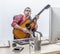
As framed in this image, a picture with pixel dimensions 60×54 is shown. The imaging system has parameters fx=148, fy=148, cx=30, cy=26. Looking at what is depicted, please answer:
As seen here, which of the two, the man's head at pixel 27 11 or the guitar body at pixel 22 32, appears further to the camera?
the man's head at pixel 27 11

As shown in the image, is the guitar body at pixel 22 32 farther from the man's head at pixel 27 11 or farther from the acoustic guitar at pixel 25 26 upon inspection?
the man's head at pixel 27 11

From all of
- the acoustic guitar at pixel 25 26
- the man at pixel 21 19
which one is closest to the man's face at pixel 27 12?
the man at pixel 21 19

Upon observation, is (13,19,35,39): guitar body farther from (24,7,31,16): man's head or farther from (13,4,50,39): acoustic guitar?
(24,7,31,16): man's head

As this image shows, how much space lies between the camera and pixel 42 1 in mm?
1989

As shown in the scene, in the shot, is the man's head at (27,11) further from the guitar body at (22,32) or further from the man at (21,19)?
the guitar body at (22,32)

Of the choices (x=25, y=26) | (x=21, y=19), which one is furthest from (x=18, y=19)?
(x=25, y=26)

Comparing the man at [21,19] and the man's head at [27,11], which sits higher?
the man's head at [27,11]

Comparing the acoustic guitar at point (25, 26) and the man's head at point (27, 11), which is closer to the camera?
the acoustic guitar at point (25, 26)

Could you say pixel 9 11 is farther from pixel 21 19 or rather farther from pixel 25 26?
pixel 25 26

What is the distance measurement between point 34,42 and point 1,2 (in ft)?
2.53

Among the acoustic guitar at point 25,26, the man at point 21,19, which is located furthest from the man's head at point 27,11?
the acoustic guitar at point 25,26

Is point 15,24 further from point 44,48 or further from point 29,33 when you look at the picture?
point 44,48

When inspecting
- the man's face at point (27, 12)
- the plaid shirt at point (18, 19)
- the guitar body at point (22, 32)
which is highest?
the man's face at point (27, 12)

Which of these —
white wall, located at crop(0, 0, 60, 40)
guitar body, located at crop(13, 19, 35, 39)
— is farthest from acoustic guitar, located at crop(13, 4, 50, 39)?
white wall, located at crop(0, 0, 60, 40)
